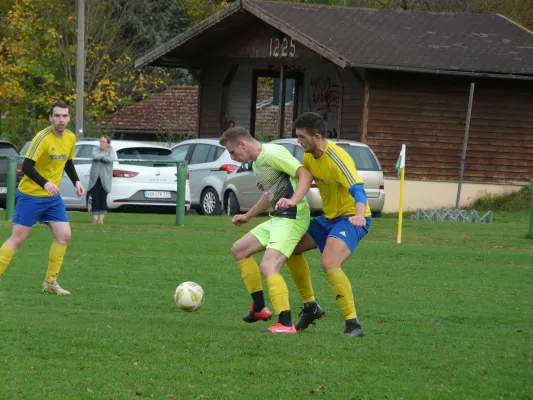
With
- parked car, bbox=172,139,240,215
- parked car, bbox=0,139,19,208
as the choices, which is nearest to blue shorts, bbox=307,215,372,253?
parked car, bbox=172,139,240,215

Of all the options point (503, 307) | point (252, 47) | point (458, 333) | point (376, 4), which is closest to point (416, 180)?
point (252, 47)

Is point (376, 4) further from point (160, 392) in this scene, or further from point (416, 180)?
point (160, 392)

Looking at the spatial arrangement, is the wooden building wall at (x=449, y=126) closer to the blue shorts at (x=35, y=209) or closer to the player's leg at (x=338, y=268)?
the blue shorts at (x=35, y=209)

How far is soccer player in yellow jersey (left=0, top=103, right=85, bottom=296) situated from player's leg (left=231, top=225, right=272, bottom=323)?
2554 millimetres

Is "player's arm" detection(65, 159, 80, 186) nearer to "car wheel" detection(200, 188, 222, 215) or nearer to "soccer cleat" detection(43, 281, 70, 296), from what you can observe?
"soccer cleat" detection(43, 281, 70, 296)

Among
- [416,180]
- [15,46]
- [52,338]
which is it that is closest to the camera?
[52,338]

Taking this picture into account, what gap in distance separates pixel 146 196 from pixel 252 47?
1160 cm

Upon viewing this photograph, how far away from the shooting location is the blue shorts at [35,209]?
1148 cm

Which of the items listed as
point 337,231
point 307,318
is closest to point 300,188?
point 337,231

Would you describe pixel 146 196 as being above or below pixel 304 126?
below

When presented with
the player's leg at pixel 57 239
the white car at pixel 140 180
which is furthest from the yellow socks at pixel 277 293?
the white car at pixel 140 180

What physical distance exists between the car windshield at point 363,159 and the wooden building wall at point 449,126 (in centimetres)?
528

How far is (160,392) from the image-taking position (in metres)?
6.80

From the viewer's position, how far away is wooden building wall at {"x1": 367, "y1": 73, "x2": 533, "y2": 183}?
30.6m
